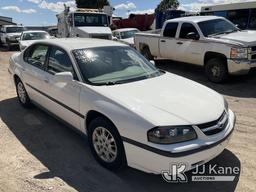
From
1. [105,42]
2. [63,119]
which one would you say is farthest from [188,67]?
[63,119]

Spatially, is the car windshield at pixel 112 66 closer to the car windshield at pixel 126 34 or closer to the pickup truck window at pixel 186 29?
the pickup truck window at pixel 186 29

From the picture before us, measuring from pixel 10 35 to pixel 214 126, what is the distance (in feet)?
67.9

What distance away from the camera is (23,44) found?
15984mm

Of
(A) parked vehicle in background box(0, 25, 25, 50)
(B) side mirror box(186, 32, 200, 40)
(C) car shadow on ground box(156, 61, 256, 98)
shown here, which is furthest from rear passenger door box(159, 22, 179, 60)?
(A) parked vehicle in background box(0, 25, 25, 50)

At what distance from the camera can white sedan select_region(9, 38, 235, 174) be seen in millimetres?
3383

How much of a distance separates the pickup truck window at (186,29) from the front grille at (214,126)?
20.2 ft

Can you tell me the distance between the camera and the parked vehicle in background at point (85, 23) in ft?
53.6

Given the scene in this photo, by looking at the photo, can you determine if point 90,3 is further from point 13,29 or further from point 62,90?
point 62,90

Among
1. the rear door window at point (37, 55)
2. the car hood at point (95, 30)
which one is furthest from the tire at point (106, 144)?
the car hood at point (95, 30)

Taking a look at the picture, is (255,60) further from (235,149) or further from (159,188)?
(159,188)

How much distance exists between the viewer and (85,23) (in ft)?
55.9

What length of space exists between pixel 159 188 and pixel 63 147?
179 cm

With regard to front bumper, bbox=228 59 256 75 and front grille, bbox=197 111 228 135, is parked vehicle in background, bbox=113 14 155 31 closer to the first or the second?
front bumper, bbox=228 59 256 75

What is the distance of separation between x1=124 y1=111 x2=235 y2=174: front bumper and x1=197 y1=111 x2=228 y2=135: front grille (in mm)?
103
